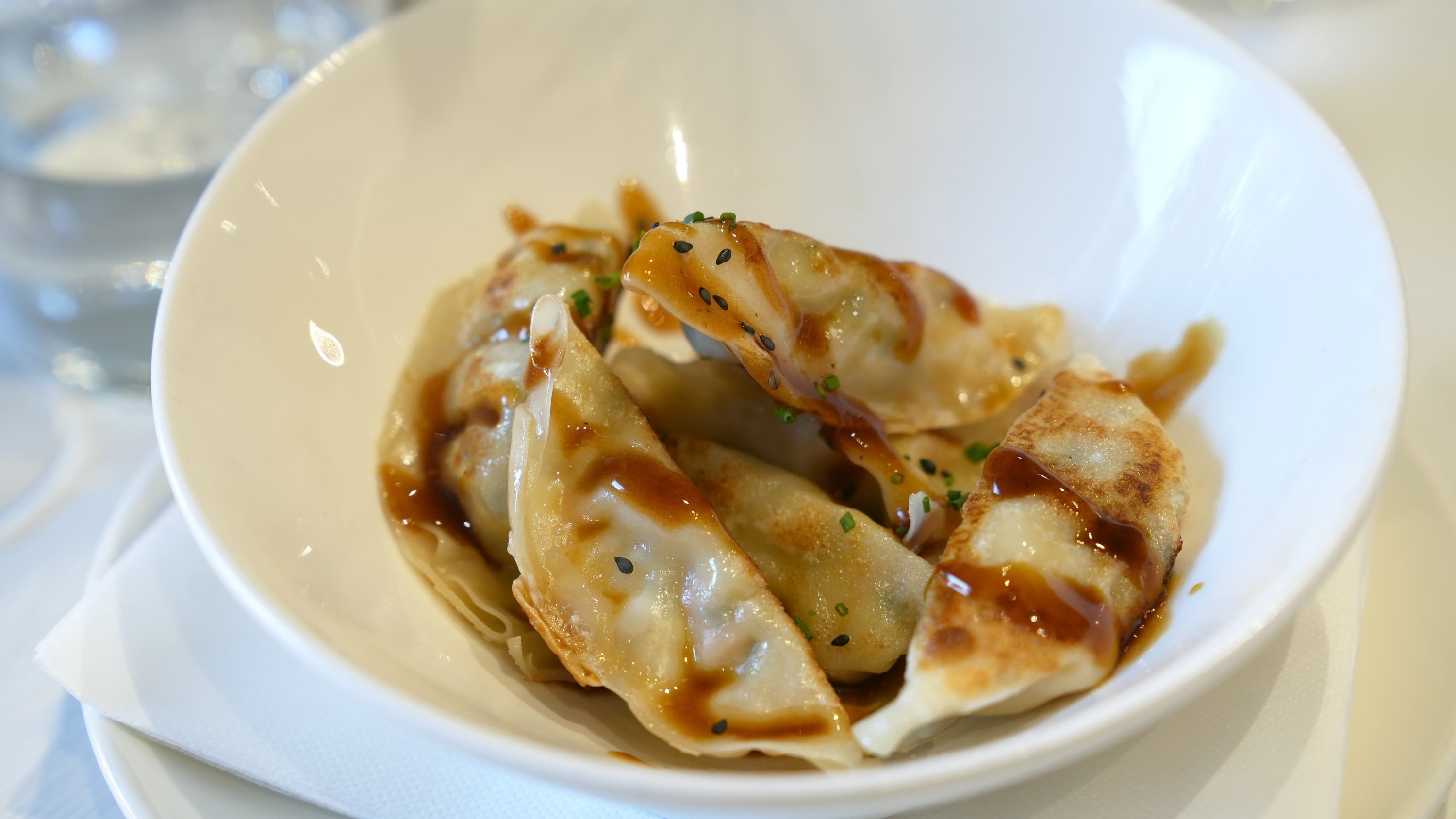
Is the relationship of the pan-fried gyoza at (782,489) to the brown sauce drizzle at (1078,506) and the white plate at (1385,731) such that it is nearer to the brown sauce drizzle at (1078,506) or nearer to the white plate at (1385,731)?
the brown sauce drizzle at (1078,506)

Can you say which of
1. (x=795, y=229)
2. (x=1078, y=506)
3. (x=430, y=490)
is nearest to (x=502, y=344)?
(x=430, y=490)

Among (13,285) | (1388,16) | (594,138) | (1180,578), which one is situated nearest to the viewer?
(1180,578)

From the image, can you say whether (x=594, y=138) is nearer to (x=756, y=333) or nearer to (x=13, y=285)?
(x=756, y=333)

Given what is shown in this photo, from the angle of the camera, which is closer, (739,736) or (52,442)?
(739,736)

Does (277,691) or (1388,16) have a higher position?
(1388,16)

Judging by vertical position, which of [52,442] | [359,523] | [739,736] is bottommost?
[52,442]

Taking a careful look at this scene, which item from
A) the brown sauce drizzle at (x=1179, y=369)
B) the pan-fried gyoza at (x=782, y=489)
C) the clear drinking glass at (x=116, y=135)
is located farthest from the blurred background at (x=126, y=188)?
the pan-fried gyoza at (x=782, y=489)

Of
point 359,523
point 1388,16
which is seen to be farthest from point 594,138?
point 1388,16

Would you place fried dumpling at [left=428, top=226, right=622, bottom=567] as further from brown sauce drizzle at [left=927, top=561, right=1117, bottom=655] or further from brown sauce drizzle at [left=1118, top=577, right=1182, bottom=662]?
brown sauce drizzle at [left=1118, top=577, right=1182, bottom=662]
